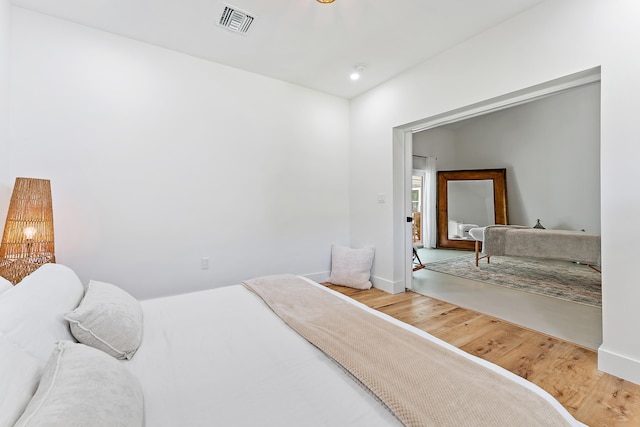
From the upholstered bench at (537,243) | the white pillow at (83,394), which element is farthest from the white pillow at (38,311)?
the upholstered bench at (537,243)

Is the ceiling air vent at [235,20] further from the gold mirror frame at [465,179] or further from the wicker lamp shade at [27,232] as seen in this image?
the gold mirror frame at [465,179]

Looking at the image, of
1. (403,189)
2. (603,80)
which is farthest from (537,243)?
(603,80)

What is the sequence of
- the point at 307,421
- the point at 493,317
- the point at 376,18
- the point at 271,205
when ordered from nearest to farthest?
the point at 307,421 < the point at 376,18 < the point at 493,317 < the point at 271,205

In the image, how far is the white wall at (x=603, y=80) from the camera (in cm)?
169

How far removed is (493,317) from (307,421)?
Result: 258 cm

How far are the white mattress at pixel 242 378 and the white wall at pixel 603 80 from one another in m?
1.44

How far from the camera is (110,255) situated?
2.44 metres

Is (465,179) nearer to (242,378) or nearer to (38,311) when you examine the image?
(242,378)

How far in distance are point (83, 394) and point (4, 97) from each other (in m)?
2.56

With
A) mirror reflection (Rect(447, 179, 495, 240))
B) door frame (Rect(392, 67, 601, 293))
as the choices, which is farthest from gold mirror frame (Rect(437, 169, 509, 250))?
door frame (Rect(392, 67, 601, 293))

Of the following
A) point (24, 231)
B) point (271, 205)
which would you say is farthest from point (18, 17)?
point (271, 205)

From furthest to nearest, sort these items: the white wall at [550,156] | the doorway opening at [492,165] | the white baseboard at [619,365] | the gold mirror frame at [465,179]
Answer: the gold mirror frame at [465,179], the white wall at [550,156], the doorway opening at [492,165], the white baseboard at [619,365]

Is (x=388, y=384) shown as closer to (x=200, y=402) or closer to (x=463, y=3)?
(x=200, y=402)

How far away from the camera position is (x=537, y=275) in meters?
3.74
